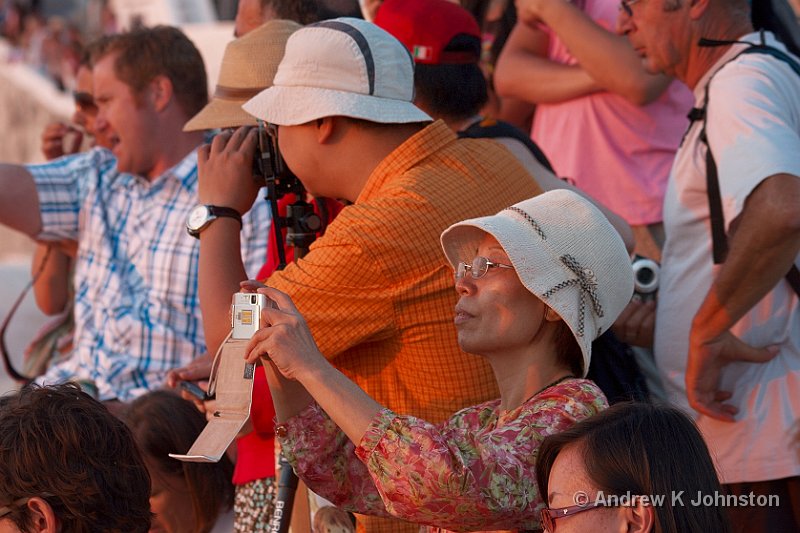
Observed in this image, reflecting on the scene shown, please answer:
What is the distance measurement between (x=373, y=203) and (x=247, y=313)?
0.45 meters

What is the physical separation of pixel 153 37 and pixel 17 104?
15984 mm

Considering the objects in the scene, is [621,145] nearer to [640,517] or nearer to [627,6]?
[627,6]

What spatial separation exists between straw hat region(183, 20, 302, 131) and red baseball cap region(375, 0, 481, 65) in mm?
377

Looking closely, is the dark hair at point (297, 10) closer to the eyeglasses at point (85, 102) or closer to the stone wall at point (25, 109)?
the eyeglasses at point (85, 102)

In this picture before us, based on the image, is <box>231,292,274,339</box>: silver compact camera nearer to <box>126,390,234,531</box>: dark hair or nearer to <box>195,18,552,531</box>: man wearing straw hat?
<box>195,18,552,531</box>: man wearing straw hat

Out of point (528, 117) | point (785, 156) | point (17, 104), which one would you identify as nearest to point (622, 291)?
point (785, 156)

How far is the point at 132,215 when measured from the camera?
493 cm

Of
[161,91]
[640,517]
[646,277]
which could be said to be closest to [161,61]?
[161,91]

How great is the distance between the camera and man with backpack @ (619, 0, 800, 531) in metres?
3.53

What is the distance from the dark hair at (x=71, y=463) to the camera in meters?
2.68

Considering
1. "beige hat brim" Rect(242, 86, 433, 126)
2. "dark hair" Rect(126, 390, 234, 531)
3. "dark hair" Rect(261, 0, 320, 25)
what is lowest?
"dark hair" Rect(126, 390, 234, 531)

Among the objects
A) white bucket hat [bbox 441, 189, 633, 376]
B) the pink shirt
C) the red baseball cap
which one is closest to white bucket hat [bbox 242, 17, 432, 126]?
white bucket hat [bbox 441, 189, 633, 376]

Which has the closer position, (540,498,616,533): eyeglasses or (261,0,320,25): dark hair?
(540,498,616,533): eyeglasses

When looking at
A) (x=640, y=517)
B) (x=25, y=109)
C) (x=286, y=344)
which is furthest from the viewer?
(x=25, y=109)
